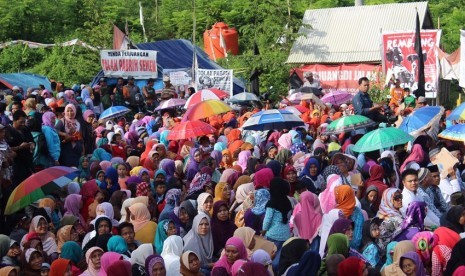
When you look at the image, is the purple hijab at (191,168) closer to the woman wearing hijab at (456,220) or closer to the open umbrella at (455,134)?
the open umbrella at (455,134)

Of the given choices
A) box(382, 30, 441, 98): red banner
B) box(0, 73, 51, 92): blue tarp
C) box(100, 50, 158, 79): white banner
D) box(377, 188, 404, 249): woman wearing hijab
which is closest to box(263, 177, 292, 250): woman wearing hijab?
box(377, 188, 404, 249): woman wearing hijab

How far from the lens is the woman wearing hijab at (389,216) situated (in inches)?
377

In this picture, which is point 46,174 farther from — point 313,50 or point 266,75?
point 313,50

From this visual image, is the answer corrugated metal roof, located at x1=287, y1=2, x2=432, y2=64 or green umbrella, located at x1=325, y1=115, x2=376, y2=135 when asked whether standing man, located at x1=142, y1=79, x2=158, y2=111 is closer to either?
green umbrella, located at x1=325, y1=115, x2=376, y2=135

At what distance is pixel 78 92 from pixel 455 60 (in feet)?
35.9

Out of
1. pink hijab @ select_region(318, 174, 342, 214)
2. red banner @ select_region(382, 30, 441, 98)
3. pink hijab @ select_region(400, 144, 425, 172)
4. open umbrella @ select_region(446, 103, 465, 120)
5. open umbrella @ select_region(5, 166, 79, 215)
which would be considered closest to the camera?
pink hijab @ select_region(318, 174, 342, 214)

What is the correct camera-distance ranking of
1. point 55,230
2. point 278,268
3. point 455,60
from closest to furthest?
point 278,268, point 55,230, point 455,60

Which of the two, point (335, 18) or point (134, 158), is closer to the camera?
point (134, 158)

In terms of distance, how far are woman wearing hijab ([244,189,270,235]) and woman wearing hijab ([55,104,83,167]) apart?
4.11 meters

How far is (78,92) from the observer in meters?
22.5

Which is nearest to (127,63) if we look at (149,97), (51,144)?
(149,97)

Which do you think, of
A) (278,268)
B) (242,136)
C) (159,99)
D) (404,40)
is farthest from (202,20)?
(278,268)

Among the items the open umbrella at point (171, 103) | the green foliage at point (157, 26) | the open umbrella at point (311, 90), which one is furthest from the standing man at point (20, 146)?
the green foliage at point (157, 26)

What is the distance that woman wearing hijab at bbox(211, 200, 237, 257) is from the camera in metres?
9.76
